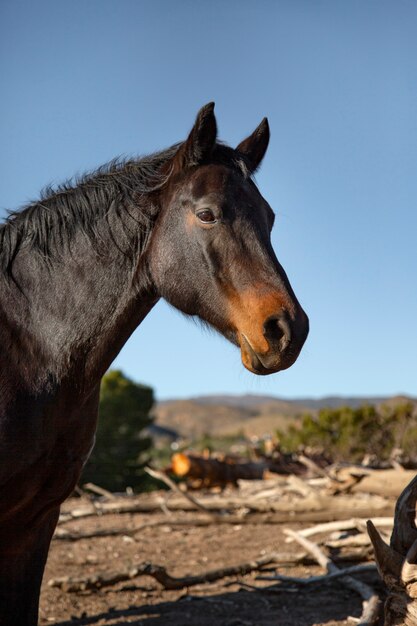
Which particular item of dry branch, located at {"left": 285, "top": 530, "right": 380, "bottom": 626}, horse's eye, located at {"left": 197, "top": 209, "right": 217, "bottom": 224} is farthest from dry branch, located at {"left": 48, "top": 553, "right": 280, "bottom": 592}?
horse's eye, located at {"left": 197, "top": 209, "right": 217, "bottom": 224}

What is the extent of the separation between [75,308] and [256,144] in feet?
4.41

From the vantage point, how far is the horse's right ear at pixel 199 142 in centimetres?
307

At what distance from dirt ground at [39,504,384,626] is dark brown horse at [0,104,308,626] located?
1486 mm

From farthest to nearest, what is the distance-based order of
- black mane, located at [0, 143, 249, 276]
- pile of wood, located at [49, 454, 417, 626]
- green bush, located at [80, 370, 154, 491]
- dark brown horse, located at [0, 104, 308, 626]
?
1. green bush, located at [80, 370, 154, 491]
2. pile of wood, located at [49, 454, 417, 626]
3. black mane, located at [0, 143, 249, 276]
4. dark brown horse, located at [0, 104, 308, 626]

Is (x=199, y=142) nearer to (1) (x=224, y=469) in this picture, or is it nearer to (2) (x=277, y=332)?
(2) (x=277, y=332)

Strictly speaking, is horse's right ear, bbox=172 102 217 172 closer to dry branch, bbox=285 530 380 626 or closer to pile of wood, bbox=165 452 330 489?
dry branch, bbox=285 530 380 626

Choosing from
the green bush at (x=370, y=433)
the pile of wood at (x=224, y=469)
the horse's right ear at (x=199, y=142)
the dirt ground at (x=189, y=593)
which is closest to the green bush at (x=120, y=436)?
the pile of wood at (x=224, y=469)

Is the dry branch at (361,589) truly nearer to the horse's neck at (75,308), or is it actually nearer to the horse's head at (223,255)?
the horse's head at (223,255)

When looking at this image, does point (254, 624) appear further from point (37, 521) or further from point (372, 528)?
point (37, 521)

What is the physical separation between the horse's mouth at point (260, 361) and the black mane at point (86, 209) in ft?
2.71

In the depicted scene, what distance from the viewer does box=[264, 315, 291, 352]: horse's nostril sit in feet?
9.03

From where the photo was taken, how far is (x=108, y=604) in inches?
201

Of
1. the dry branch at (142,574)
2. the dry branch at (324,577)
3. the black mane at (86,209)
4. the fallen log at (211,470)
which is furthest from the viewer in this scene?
the fallen log at (211,470)

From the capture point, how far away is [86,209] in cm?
337
